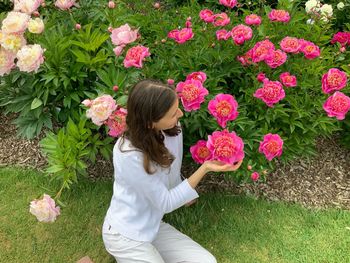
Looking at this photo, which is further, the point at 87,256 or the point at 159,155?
the point at 87,256

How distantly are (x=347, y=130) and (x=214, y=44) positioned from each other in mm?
1360

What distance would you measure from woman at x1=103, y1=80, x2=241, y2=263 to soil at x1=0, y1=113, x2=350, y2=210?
0.76 m

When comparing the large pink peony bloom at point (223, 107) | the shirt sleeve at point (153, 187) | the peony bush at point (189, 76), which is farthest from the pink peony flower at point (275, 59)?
the shirt sleeve at point (153, 187)

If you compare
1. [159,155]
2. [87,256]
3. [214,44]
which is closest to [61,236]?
[87,256]

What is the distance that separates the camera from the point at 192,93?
7.02 feet

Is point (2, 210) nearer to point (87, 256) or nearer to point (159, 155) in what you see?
point (87, 256)

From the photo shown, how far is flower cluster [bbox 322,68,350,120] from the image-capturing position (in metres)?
2.36

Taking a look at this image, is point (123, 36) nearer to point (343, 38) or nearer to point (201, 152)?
point (201, 152)

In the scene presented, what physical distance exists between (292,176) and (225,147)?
1.40 meters

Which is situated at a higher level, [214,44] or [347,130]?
[214,44]

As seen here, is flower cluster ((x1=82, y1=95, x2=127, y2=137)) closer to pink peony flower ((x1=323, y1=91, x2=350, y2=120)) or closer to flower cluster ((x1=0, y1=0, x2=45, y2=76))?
flower cluster ((x1=0, y1=0, x2=45, y2=76))

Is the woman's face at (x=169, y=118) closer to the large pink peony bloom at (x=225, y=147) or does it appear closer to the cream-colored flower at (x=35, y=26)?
the large pink peony bloom at (x=225, y=147)

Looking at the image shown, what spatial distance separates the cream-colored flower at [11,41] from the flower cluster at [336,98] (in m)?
1.78

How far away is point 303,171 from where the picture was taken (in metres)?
3.25
